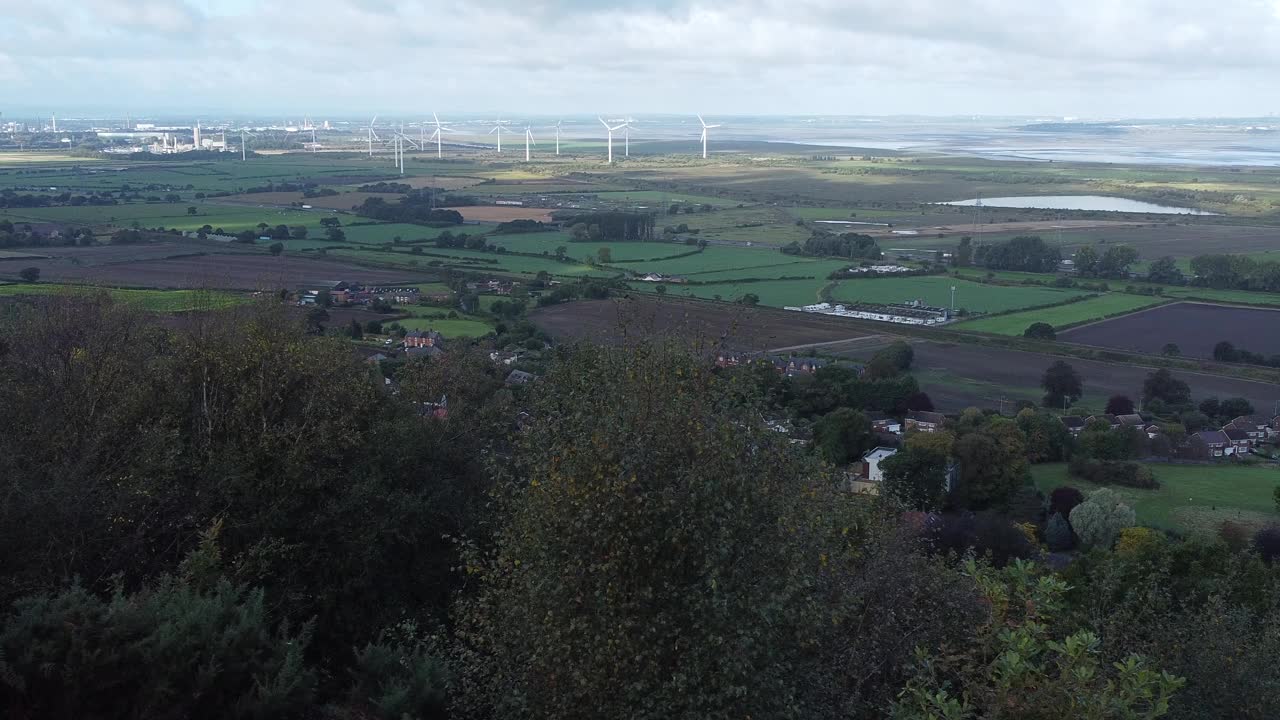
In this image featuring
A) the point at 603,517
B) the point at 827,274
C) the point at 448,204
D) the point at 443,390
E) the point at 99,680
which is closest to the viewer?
the point at 603,517

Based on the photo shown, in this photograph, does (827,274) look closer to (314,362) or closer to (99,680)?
(314,362)

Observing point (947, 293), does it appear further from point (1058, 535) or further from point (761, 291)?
point (1058, 535)

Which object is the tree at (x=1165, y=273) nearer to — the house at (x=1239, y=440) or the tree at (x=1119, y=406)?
the tree at (x=1119, y=406)

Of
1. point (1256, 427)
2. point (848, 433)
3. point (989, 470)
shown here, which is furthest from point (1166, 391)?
point (848, 433)

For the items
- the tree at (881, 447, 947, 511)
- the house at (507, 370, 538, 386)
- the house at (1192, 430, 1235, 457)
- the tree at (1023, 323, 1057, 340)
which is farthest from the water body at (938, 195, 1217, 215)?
the house at (507, 370, 538, 386)

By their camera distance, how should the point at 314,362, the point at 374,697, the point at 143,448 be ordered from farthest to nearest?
the point at 314,362
the point at 143,448
the point at 374,697

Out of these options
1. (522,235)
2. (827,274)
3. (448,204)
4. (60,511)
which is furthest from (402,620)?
(448,204)
